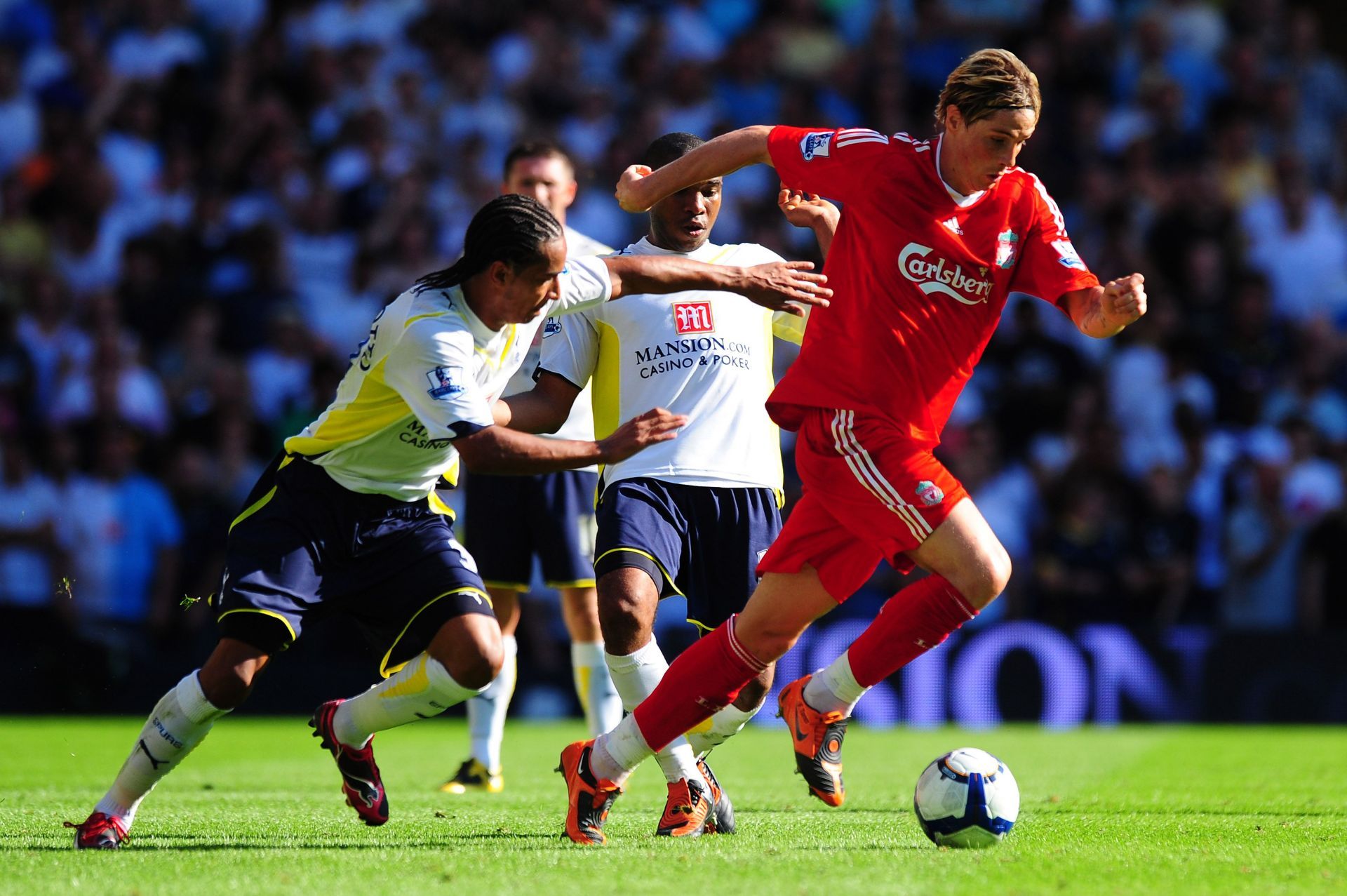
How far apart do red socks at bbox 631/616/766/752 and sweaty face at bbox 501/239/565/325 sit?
1.25m

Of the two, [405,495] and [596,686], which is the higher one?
[405,495]

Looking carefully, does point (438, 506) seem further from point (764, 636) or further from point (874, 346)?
point (874, 346)

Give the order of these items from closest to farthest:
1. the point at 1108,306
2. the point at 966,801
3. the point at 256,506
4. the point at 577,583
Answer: the point at 966,801 → the point at 1108,306 → the point at 256,506 → the point at 577,583

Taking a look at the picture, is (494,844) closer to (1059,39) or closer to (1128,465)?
(1128,465)

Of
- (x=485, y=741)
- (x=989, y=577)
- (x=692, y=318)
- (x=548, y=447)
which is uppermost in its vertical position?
(x=692, y=318)

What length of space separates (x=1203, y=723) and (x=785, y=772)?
4945mm

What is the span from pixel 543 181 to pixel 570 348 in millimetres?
1910

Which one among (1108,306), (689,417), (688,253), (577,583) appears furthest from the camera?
(577,583)

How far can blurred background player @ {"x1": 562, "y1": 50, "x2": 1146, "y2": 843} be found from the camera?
5281mm

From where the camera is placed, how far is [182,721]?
5230 mm

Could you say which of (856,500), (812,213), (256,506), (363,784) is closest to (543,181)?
(812,213)

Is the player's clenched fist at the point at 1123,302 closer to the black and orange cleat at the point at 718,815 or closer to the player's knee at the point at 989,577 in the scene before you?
the player's knee at the point at 989,577

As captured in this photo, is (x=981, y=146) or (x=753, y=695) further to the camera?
(x=753, y=695)

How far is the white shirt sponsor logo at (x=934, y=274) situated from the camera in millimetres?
5352
